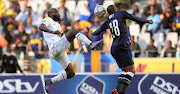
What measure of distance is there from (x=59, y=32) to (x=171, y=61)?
4.58 metres

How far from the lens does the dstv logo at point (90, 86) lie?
10653 mm

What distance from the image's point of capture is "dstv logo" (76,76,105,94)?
35.0 ft

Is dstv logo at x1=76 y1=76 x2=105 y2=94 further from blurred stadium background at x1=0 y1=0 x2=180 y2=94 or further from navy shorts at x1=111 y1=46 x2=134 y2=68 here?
navy shorts at x1=111 y1=46 x2=134 y2=68

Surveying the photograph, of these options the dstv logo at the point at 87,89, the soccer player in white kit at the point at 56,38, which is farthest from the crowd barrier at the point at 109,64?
the soccer player in white kit at the point at 56,38

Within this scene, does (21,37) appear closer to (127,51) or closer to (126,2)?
(126,2)

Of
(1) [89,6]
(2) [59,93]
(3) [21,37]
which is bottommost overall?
(2) [59,93]

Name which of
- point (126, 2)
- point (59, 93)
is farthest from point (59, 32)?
point (126, 2)

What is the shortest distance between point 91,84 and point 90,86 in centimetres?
6

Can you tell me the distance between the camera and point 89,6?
15.6 meters

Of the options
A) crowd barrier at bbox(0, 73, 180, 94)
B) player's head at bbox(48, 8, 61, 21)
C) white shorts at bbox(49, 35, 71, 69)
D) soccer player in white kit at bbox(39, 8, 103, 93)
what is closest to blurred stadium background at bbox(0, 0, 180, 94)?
crowd barrier at bbox(0, 73, 180, 94)

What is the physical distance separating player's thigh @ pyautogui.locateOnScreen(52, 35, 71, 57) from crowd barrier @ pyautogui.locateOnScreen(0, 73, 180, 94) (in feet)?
6.38

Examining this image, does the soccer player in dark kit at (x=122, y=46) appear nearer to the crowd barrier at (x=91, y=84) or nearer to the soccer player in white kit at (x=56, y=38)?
the soccer player in white kit at (x=56, y=38)

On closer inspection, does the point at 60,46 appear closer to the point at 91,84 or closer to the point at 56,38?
the point at 56,38

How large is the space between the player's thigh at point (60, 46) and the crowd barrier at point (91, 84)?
1.94 meters
